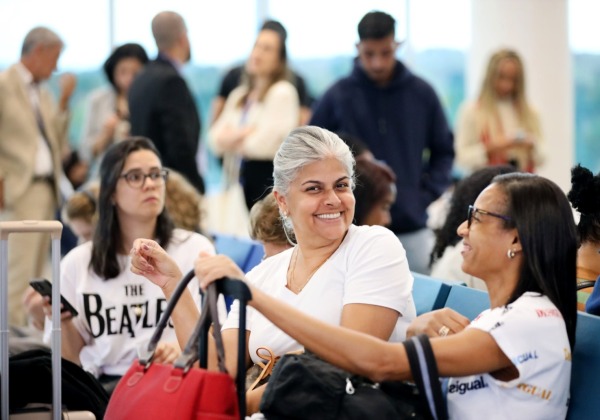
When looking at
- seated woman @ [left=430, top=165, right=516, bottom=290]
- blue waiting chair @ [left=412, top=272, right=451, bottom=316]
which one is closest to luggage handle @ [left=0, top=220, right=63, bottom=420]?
blue waiting chair @ [left=412, top=272, right=451, bottom=316]

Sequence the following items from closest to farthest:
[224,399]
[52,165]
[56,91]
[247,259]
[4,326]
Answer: [224,399] < [4,326] < [247,259] < [52,165] < [56,91]

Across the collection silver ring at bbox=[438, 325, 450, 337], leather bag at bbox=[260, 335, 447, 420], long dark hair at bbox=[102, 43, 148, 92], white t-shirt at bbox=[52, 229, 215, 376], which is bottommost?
white t-shirt at bbox=[52, 229, 215, 376]

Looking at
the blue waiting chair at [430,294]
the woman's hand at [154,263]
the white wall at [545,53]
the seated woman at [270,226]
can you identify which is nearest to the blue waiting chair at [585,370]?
the blue waiting chair at [430,294]

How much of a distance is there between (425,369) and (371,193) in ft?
7.24

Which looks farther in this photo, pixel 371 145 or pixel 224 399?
pixel 371 145

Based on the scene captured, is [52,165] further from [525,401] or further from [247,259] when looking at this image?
[525,401]

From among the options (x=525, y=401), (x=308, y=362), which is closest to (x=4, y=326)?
(x=308, y=362)

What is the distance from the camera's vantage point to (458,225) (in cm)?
414

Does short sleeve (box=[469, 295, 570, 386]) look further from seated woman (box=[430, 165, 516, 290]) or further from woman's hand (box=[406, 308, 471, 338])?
seated woman (box=[430, 165, 516, 290])

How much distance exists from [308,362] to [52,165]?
4.56 metres

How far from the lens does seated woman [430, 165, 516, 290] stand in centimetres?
397

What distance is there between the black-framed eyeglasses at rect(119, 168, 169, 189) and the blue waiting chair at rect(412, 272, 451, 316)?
1.23 m

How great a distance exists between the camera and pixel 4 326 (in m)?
3.04

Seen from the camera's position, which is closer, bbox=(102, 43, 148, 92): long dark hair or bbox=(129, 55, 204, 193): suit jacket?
bbox=(129, 55, 204, 193): suit jacket
